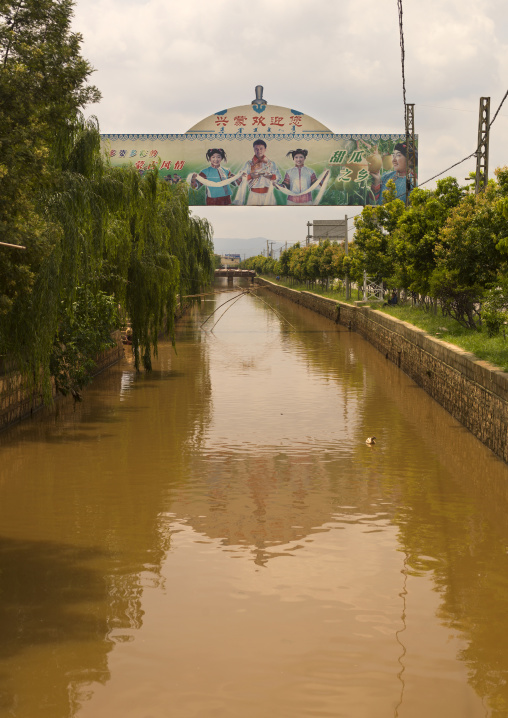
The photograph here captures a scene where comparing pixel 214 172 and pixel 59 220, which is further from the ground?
pixel 214 172

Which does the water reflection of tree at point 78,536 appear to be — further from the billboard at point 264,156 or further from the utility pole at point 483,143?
the billboard at point 264,156

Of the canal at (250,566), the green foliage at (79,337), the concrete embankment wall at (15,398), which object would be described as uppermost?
the green foliage at (79,337)

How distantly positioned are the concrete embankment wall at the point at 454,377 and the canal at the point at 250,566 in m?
0.48

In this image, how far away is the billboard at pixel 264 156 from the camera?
62531 mm

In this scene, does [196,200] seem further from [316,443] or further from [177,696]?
[177,696]

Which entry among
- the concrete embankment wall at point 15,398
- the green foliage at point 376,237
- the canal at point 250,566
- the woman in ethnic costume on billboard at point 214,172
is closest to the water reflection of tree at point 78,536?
the canal at point 250,566

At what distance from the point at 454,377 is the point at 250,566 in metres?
11.6

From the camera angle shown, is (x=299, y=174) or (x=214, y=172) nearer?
(x=214, y=172)

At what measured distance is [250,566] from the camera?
10.8 meters

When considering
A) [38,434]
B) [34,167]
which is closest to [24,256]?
[34,167]

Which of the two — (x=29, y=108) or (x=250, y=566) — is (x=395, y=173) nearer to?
(x=29, y=108)

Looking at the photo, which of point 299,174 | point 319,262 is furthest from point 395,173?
point 319,262

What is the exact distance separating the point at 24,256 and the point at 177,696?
8.70 m

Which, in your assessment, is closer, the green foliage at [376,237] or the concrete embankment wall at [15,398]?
the concrete embankment wall at [15,398]
